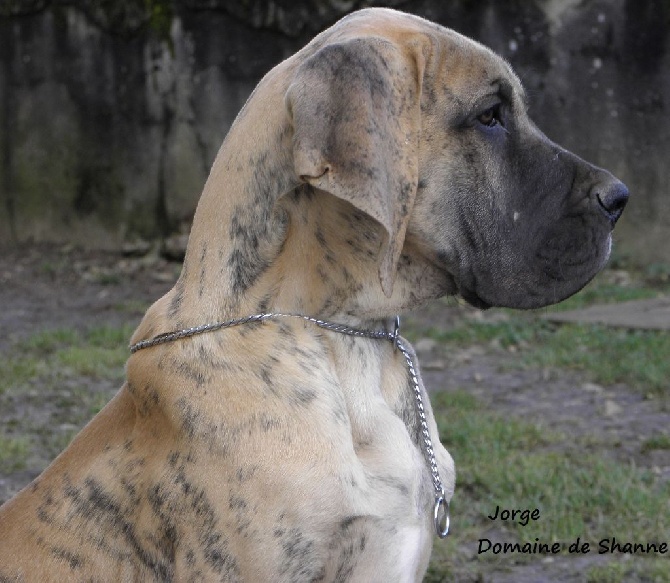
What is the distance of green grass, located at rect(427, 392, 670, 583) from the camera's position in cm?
367

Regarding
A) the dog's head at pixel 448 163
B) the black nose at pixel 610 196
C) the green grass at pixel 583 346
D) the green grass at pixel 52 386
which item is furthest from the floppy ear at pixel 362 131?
the green grass at pixel 583 346

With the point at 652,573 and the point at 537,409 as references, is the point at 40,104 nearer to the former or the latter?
the point at 537,409

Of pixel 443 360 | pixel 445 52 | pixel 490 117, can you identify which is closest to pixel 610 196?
pixel 490 117

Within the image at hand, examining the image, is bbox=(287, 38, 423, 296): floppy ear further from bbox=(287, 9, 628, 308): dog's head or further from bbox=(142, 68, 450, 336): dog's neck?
bbox=(142, 68, 450, 336): dog's neck

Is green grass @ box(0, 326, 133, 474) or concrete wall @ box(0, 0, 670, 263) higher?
concrete wall @ box(0, 0, 670, 263)

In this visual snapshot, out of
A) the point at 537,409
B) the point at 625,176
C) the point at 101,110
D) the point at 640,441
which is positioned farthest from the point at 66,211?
the point at 640,441

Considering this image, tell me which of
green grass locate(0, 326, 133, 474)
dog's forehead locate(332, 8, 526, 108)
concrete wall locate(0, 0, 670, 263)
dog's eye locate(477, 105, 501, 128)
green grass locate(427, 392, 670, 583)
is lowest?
green grass locate(0, 326, 133, 474)

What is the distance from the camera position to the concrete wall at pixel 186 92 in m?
7.83

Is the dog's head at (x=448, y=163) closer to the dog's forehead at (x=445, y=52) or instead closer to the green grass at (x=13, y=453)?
the dog's forehead at (x=445, y=52)

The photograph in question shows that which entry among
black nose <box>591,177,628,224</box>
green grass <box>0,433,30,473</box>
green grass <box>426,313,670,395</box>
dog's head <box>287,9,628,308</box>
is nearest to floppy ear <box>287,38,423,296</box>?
dog's head <box>287,9,628,308</box>

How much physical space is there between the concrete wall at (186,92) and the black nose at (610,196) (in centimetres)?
526

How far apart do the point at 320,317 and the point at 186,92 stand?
647 centimetres

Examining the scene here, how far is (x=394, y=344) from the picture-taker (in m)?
2.70

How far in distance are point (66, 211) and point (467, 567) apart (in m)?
6.43
